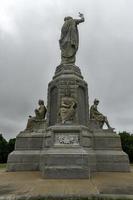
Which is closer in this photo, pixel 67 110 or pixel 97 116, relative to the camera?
pixel 67 110

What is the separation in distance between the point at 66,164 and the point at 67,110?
11.0 ft

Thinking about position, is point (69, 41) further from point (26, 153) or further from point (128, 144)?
point (128, 144)

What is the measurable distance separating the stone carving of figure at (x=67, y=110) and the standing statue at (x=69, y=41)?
4704 millimetres

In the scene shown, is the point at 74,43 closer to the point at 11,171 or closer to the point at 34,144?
the point at 34,144

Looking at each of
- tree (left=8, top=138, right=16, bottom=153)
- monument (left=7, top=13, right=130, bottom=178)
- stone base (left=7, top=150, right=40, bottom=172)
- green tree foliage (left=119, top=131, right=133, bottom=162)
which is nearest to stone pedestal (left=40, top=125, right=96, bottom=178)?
monument (left=7, top=13, right=130, bottom=178)

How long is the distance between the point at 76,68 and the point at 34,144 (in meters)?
6.03

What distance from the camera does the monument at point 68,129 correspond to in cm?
1179

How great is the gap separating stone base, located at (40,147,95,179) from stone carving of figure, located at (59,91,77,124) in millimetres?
2033

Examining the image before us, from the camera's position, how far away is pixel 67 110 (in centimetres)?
1288

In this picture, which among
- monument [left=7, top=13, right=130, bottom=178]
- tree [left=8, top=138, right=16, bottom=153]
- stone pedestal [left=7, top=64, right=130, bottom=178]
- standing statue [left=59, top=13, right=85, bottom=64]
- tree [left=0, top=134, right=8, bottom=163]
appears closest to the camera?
stone pedestal [left=7, top=64, right=130, bottom=178]

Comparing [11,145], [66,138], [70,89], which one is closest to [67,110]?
[66,138]

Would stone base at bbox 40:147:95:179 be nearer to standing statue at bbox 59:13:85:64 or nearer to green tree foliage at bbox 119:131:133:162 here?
standing statue at bbox 59:13:85:64

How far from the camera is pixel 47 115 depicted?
15797 mm

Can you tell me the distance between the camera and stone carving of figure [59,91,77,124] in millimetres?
12680
